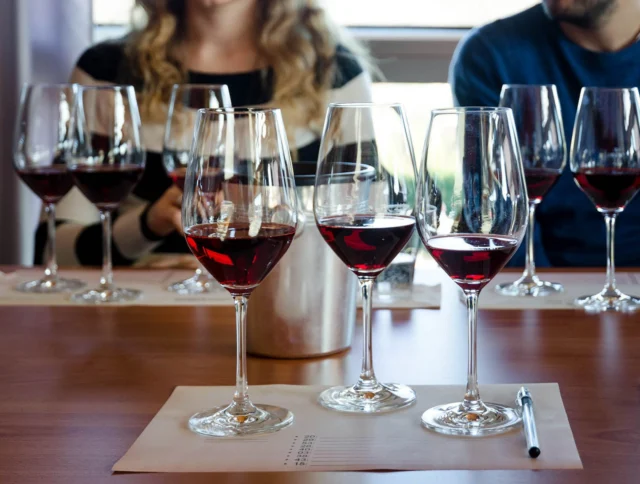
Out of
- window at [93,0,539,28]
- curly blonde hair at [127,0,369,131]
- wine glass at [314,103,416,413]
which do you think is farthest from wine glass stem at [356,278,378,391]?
window at [93,0,539,28]

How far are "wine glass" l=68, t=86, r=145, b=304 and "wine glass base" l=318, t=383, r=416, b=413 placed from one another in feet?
1.85

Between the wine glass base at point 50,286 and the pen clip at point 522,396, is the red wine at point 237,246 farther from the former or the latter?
the wine glass base at point 50,286

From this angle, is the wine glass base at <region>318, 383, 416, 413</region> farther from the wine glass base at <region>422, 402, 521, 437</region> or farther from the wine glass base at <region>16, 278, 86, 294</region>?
the wine glass base at <region>16, 278, 86, 294</region>

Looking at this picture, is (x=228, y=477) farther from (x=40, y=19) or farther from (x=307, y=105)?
(x=40, y=19)

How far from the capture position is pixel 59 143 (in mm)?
1443

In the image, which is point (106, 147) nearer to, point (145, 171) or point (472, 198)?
point (472, 198)

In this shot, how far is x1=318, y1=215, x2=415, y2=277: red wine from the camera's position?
0.81 m

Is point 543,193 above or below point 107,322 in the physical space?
above

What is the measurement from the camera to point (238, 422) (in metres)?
0.76

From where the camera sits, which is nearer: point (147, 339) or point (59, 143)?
point (147, 339)

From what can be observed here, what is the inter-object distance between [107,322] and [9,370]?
211 millimetres

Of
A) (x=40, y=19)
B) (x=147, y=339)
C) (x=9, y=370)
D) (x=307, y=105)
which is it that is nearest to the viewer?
(x=9, y=370)

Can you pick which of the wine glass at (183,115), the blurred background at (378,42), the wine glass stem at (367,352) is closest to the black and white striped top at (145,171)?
the blurred background at (378,42)

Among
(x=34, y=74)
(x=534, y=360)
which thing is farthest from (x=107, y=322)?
(x=34, y=74)
